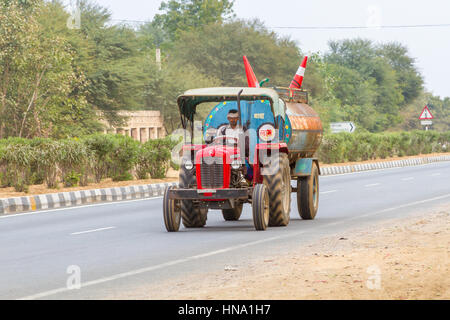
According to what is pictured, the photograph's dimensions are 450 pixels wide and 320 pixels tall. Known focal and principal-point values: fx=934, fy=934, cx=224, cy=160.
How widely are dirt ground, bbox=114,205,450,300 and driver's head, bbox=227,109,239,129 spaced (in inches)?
135

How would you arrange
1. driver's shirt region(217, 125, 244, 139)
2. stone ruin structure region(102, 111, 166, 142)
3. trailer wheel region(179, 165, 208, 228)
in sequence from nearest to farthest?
1. trailer wheel region(179, 165, 208, 228)
2. driver's shirt region(217, 125, 244, 139)
3. stone ruin structure region(102, 111, 166, 142)

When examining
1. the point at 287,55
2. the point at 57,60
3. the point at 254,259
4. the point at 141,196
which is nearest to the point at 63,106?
the point at 57,60

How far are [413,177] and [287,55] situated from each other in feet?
121

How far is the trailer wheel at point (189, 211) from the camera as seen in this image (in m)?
15.8

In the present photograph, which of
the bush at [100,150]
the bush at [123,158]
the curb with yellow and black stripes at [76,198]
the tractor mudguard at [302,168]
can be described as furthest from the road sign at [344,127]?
the tractor mudguard at [302,168]

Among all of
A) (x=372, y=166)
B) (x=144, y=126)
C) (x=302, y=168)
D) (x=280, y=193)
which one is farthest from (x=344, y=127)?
(x=280, y=193)

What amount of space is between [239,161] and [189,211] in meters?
1.49

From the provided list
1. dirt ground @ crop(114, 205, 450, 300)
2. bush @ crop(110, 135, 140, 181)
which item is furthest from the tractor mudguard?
bush @ crop(110, 135, 140, 181)

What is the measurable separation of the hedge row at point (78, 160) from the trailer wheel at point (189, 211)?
10104mm

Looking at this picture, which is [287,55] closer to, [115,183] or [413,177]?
[413,177]

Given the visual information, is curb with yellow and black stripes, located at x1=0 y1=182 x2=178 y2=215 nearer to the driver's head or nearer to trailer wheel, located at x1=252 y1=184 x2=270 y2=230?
the driver's head

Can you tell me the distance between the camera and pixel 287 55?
231 ft

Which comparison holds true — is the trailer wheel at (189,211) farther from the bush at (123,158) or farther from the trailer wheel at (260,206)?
the bush at (123,158)

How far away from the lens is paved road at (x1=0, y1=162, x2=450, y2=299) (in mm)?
10367
